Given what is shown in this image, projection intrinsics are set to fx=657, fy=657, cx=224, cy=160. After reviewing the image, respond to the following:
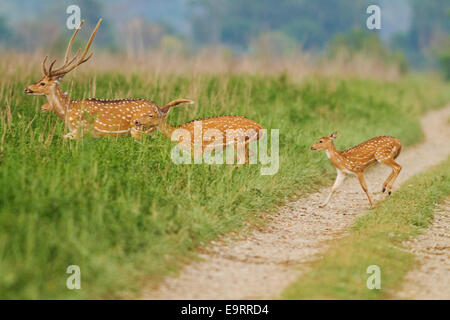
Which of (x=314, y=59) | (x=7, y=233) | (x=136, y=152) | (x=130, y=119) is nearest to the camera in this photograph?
(x=7, y=233)

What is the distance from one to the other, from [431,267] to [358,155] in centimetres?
246

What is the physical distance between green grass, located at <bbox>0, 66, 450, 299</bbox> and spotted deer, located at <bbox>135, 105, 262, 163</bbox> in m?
0.19

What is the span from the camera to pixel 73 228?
5.03m

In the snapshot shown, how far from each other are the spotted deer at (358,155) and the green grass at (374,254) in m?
0.48

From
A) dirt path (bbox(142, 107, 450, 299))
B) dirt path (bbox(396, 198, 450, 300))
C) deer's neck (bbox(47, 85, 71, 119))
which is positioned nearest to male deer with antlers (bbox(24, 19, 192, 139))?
deer's neck (bbox(47, 85, 71, 119))

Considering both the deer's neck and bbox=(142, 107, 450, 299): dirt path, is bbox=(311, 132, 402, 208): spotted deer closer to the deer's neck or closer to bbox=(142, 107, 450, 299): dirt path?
bbox=(142, 107, 450, 299): dirt path

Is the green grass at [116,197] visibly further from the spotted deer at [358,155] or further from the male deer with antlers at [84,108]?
the spotted deer at [358,155]

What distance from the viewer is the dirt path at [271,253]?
492 centimetres

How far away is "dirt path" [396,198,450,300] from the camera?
4992 millimetres

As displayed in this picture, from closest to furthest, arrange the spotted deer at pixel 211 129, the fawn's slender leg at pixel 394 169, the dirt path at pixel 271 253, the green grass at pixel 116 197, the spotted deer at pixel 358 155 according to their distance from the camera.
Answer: the green grass at pixel 116 197
the dirt path at pixel 271 253
the spotted deer at pixel 211 129
the spotted deer at pixel 358 155
the fawn's slender leg at pixel 394 169

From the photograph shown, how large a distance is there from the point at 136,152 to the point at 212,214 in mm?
1061

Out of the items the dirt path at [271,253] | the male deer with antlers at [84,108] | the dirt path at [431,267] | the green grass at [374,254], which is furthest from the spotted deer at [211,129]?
the dirt path at [431,267]
